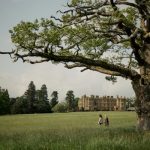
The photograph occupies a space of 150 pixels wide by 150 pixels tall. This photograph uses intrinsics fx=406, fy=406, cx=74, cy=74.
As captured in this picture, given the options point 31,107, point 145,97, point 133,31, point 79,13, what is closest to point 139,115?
point 145,97

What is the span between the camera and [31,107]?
168 m

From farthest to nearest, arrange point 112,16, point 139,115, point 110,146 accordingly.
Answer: point 139,115
point 112,16
point 110,146

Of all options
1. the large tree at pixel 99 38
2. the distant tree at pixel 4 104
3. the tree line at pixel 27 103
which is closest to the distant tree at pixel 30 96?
the tree line at pixel 27 103

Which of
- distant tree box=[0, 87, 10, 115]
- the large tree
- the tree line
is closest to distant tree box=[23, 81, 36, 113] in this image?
the tree line

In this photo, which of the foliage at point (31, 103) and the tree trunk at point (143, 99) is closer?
the tree trunk at point (143, 99)

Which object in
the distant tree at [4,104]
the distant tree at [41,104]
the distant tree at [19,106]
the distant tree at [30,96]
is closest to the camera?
the distant tree at [4,104]

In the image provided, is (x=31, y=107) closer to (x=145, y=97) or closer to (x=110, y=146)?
(x=145, y=97)

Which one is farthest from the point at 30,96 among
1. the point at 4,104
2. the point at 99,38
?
the point at 99,38

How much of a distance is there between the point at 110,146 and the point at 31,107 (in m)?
154

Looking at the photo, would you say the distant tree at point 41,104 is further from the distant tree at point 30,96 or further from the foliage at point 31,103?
the distant tree at point 30,96

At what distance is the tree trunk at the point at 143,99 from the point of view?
88.9 ft

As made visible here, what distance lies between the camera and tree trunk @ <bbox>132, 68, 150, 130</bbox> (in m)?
27.1

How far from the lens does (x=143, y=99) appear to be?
89.2 feet

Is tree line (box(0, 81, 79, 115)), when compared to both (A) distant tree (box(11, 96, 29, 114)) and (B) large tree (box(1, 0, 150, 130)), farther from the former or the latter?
(B) large tree (box(1, 0, 150, 130))
